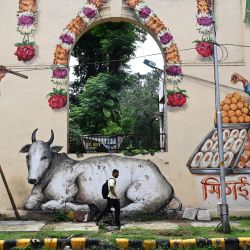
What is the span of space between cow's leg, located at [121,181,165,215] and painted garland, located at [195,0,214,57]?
3.83 metres

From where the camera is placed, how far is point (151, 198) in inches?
423

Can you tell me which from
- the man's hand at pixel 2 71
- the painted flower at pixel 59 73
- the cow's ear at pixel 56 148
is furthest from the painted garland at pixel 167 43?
the man's hand at pixel 2 71

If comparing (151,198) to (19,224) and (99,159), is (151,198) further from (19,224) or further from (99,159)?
(19,224)

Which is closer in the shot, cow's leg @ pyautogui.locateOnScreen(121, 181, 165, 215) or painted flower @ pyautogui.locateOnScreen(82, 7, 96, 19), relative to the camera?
cow's leg @ pyautogui.locateOnScreen(121, 181, 165, 215)

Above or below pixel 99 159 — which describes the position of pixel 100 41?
above

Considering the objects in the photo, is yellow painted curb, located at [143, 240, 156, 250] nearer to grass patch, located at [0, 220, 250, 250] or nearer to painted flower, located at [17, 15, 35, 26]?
grass patch, located at [0, 220, 250, 250]

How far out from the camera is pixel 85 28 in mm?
11539

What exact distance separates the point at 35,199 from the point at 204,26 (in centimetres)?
643

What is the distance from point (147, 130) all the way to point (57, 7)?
16.0 meters

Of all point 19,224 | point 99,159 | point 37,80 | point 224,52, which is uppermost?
point 224,52

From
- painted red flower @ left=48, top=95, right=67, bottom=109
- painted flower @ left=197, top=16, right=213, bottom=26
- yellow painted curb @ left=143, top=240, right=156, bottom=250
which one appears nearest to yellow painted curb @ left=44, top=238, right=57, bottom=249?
yellow painted curb @ left=143, top=240, right=156, bottom=250

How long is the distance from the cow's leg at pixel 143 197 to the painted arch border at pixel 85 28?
290 centimetres

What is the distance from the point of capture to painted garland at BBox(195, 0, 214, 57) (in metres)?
11.3

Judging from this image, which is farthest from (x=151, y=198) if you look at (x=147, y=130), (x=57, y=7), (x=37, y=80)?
→ (x=147, y=130)
